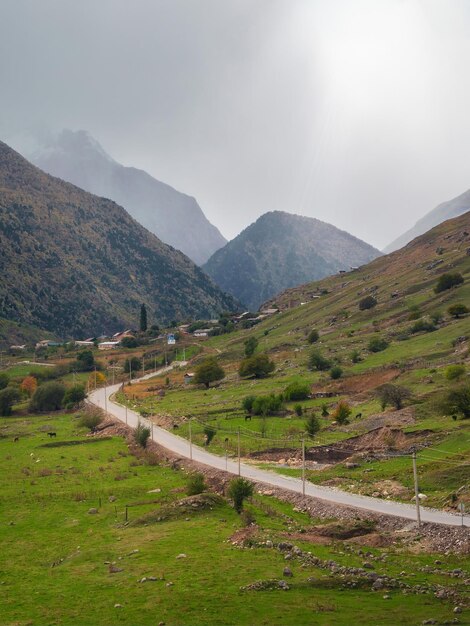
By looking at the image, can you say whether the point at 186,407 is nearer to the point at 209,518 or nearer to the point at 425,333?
the point at 425,333

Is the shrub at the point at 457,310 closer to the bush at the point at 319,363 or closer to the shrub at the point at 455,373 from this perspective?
the bush at the point at 319,363

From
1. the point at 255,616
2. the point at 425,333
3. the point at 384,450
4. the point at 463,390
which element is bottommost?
the point at 255,616

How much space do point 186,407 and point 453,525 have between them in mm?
64043

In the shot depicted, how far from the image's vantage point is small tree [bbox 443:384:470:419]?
52.5 meters

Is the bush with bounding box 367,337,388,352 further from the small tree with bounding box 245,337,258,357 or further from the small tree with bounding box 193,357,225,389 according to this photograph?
the small tree with bounding box 245,337,258,357

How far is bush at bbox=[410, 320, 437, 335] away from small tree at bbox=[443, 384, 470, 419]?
55614 mm

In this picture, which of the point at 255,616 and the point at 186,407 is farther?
the point at 186,407

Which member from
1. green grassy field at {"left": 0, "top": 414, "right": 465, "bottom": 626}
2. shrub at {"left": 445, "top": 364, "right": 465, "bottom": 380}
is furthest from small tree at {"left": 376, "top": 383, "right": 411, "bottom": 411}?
green grassy field at {"left": 0, "top": 414, "right": 465, "bottom": 626}

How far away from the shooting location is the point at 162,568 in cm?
2797

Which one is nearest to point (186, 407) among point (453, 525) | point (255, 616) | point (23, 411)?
point (23, 411)

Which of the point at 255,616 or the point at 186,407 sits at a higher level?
the point at 186,407

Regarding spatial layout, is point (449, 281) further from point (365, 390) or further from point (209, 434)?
point (209, 434)

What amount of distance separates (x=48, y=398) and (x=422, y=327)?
6746 cm

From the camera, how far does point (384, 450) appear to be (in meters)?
50.1
